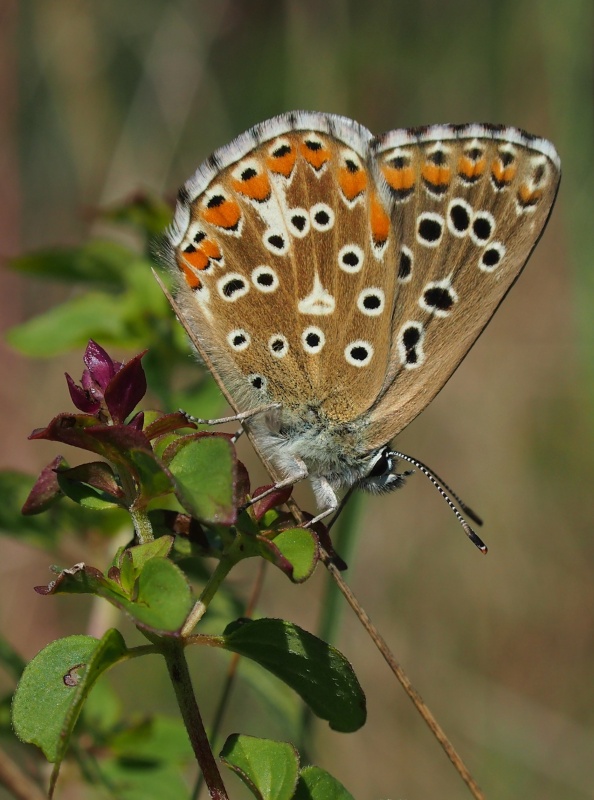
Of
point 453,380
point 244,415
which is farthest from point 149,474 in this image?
point 453,380

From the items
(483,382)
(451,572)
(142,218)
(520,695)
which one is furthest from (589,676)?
(142,218)

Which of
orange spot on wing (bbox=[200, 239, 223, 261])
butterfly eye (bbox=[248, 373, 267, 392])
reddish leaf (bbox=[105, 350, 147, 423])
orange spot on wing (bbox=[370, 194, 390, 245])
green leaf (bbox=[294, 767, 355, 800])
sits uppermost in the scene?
orange spot on wing (bbox=[200, 239, 223, 261])

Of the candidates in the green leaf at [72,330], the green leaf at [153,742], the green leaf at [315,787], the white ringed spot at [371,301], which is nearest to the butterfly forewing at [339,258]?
the white ringed spot at [371,301]

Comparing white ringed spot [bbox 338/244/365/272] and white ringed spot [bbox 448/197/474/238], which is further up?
white ringed spot [bbox 338/244/365/272]

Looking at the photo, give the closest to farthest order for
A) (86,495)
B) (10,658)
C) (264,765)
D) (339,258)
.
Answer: (264,765)
(86,495)
(10,658)
(339,258)

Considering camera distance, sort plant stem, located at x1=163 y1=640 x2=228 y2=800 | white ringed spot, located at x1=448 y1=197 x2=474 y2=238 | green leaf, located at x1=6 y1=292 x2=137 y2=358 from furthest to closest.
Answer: green leaf, located at x1=6 y1=292 x2=137 y2=358, white ringed spot, located at x1=448 y1=197 x2=474 y2=238, plant stem, located at x1=163 y1=640 x2=228 y2=800

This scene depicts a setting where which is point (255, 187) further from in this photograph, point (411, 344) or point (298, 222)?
point (411, 344)

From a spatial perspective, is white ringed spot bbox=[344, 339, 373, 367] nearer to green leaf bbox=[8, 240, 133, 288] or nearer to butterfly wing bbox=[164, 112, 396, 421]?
butterfly wing bbox=[164, 112, 396, 421]

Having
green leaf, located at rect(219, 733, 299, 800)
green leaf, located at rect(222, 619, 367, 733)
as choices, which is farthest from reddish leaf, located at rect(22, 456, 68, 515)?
green leaf, located at rect(219, 733, 299, 800)
